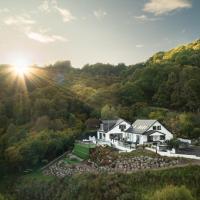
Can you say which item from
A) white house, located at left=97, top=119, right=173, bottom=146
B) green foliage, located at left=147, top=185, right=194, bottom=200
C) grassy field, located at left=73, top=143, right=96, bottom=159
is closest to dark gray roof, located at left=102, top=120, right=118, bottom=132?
white house, located at left=97, top=119, right=173, bottom=146

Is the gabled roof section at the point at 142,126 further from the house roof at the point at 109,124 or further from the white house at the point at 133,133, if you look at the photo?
the house roof at the point at 109,124

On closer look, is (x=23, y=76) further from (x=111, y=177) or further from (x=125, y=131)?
(x=111, y=177)

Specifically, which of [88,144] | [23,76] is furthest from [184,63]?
[88,144]

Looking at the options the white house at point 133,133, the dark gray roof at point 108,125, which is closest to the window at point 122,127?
the white house at point 133,133

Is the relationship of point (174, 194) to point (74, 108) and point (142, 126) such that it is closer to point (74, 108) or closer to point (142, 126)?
point (142, 126)

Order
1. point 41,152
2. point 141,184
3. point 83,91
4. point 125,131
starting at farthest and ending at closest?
point 83,91
point 125,131
point 41,152
point 141,184

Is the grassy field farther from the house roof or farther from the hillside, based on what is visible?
the house roof
